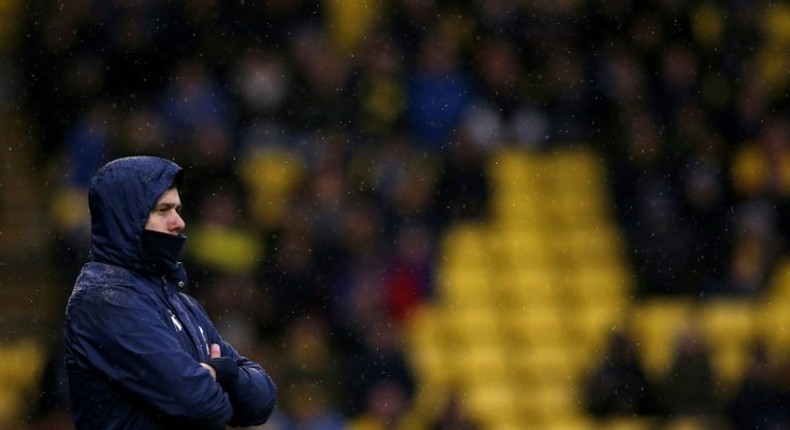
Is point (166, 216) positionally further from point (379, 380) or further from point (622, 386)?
point (622, 386)

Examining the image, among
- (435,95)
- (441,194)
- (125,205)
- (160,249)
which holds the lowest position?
(441,194)

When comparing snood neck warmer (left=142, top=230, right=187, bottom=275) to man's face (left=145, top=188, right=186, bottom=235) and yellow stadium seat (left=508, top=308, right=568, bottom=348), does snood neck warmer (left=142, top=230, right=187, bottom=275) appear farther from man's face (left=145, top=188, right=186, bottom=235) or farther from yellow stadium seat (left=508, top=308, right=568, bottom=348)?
yellow stadium seat (left=508, top=308, right=568, bottom=348)

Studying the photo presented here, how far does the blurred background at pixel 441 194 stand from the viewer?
12875mm

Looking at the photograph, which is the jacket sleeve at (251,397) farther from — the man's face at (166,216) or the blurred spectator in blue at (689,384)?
the blurred spectator in blue at (689,384)

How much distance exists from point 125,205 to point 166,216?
0.13 m

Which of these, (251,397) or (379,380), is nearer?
(251,397)

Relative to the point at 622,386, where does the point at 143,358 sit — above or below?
above

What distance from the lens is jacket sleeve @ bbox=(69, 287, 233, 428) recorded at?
4824 mm

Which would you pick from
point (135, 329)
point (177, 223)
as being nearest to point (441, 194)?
point (177, 223)

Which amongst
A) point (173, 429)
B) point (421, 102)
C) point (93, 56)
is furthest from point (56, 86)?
point (173, 429)

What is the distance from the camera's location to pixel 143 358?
190 inches

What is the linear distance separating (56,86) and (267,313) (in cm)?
329

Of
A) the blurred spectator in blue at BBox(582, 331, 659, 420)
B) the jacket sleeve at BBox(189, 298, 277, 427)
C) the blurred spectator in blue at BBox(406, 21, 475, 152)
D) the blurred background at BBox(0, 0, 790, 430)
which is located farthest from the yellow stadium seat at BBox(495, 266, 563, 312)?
the jacket sleeve at BBox(189, 298, 277, 427)

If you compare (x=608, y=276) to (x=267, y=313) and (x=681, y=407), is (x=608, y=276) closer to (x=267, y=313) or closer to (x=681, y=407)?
(x=681, y=407)
